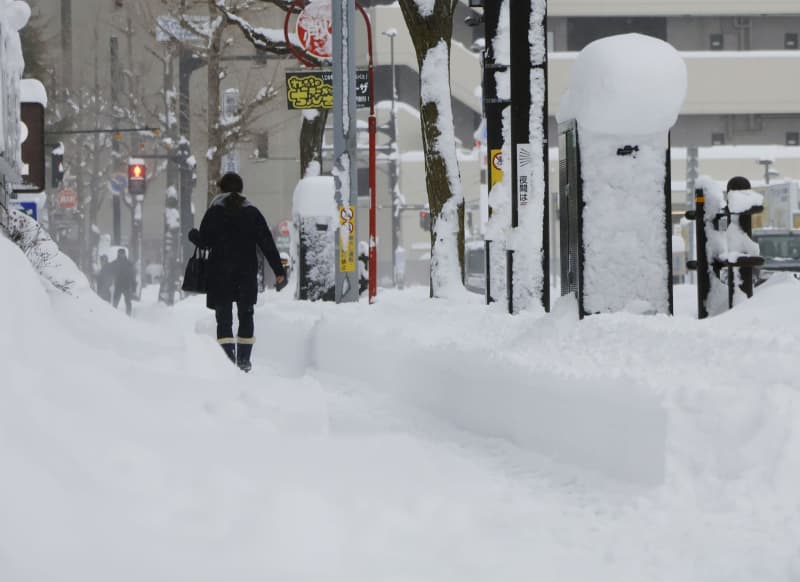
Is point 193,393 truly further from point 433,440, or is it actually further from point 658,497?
point 433,440

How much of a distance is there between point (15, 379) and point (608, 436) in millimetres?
3315

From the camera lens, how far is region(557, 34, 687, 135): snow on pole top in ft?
31.4

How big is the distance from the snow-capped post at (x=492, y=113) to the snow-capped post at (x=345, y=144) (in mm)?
2444

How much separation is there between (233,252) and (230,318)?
1.88 feet

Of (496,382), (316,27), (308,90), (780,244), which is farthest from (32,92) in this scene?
(496,382)

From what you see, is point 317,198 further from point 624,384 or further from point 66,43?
point 66,43

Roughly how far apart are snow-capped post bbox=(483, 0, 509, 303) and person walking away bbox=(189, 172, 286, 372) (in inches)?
184

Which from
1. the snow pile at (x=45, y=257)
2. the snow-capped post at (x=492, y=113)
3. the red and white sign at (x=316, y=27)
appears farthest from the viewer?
the red and white sign at (x=316, y=27)

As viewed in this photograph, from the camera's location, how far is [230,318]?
11.3 m

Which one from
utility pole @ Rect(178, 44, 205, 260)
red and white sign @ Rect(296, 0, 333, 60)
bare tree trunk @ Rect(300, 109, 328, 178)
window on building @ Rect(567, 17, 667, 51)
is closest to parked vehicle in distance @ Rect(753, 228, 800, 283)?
red and white sign @ Rect(296, 0, 333, 60)

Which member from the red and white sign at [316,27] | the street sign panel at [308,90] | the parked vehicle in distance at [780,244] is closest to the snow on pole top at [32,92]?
the street sign panel at [308,90]

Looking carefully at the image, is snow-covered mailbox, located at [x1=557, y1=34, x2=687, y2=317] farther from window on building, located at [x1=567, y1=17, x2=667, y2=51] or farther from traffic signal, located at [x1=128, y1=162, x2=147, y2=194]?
window on building, located at [x1=567, y1=17, x2=667, y2=51]

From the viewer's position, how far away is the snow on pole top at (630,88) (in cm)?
956

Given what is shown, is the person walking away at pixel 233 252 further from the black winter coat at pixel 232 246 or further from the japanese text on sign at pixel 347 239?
the japanese text on sign at pixel 347 239
